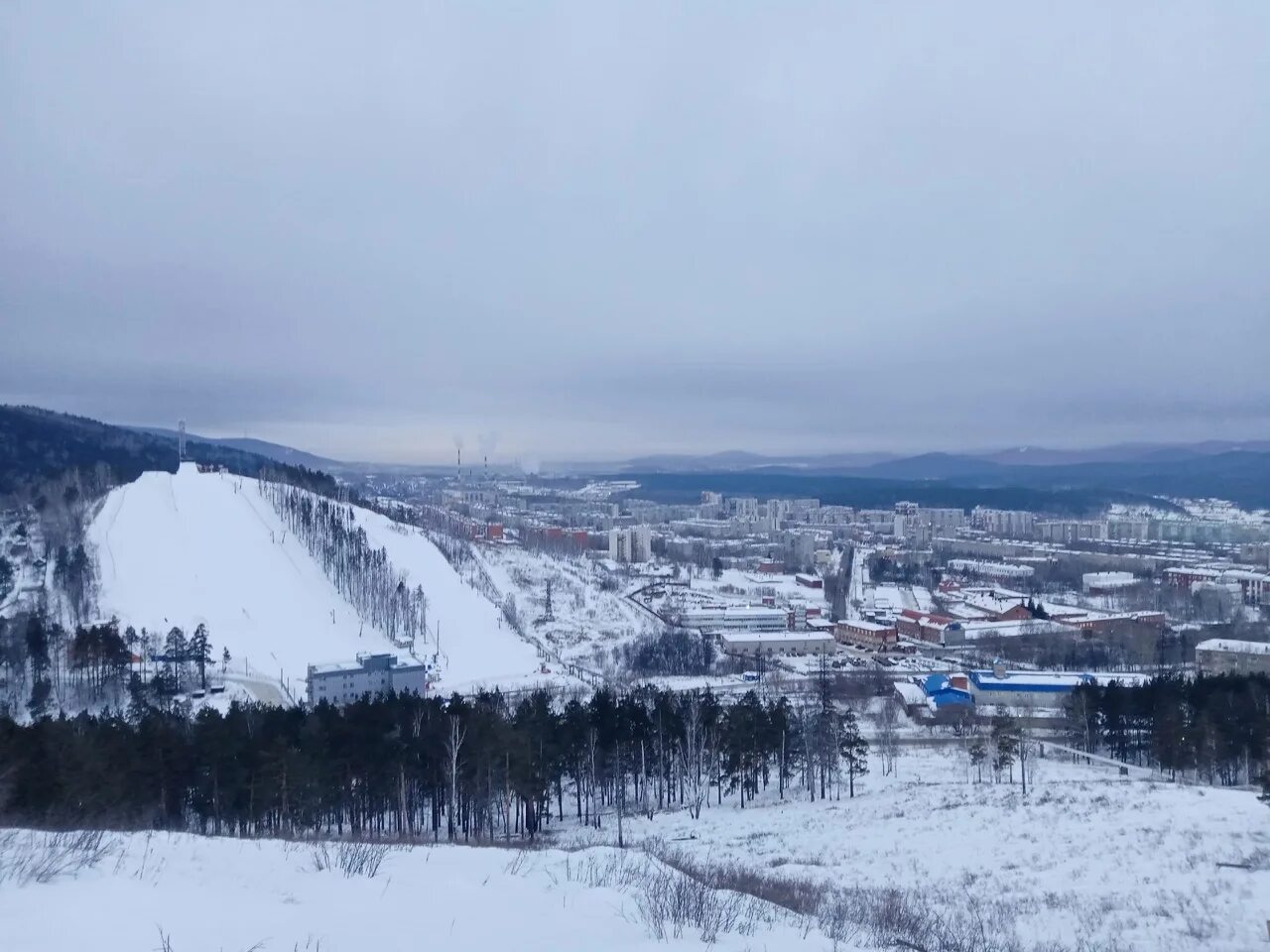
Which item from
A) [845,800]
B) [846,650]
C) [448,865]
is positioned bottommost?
[846,650]

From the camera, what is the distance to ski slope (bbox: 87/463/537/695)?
27.8 meters

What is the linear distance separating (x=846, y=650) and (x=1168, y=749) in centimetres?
2087

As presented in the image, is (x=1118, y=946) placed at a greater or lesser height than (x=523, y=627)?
greater

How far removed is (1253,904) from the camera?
25.5 ft

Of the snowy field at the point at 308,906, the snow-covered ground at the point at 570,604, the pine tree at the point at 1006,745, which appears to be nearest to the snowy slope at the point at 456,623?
the snow-covered ground at the point at 570,604

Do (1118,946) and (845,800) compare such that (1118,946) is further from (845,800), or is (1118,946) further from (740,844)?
(845,800)

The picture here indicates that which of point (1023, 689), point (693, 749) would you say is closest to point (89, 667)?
point (693, 749)

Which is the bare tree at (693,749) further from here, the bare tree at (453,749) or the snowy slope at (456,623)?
the snowy slope at (456,623)

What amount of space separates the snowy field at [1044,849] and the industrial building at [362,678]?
12.1m

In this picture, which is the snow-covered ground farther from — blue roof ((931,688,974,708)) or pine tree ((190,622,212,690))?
pine tree ((190,622,212,690))

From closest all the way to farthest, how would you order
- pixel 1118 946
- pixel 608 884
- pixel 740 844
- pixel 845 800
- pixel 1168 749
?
pixel 608 884 < pixel 1118 946 < pixel 740 844 < pixel 845 800 < pixel 1168 749

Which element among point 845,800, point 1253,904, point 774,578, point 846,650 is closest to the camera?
point 1253,904

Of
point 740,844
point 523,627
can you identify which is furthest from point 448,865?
point 523,627

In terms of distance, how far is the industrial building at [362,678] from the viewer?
23.0 meters
